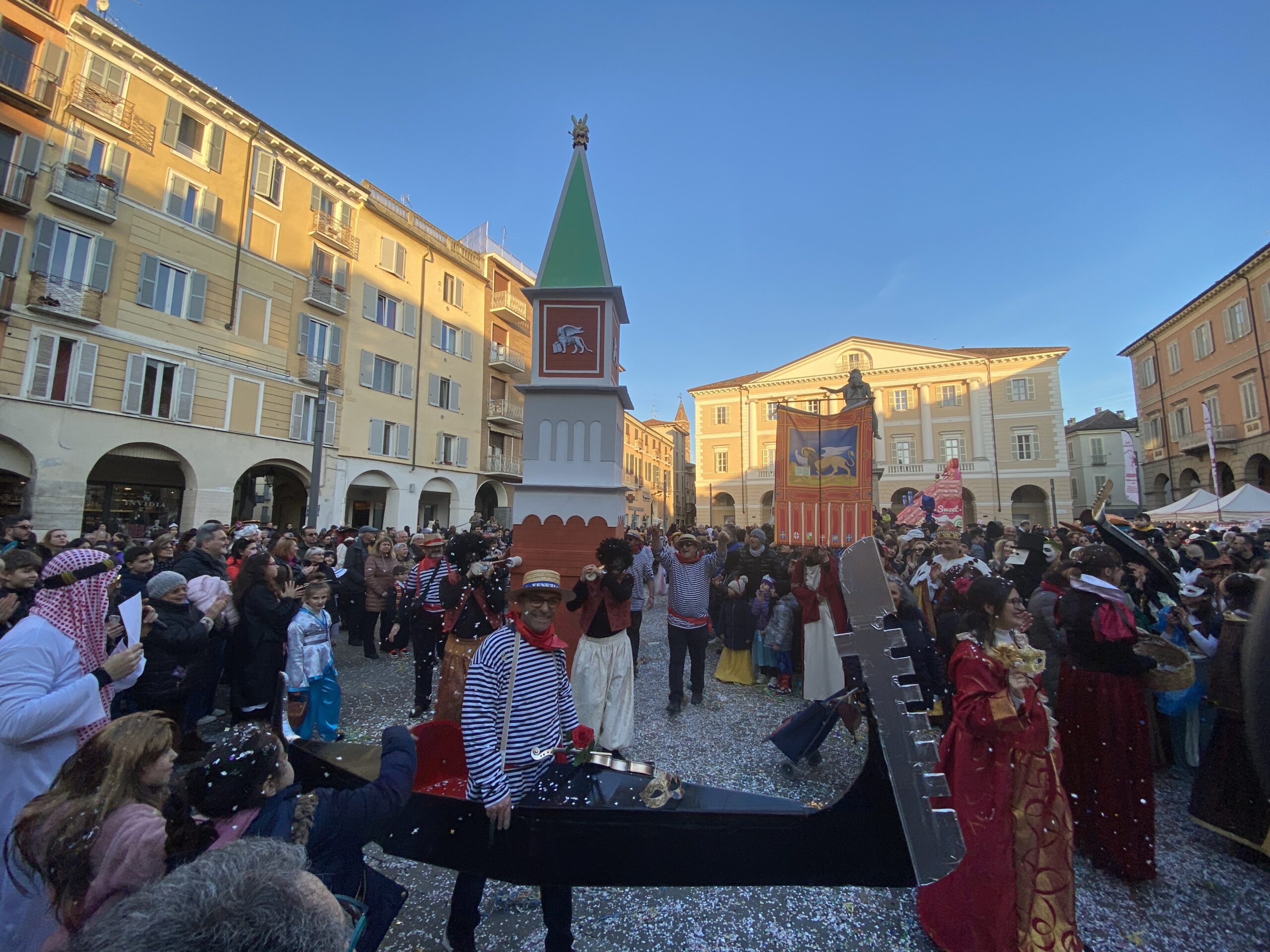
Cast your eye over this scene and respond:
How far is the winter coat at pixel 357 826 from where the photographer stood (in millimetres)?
1607

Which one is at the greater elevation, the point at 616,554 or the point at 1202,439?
the point at 1202,439

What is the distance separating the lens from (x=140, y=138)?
46.7 ft

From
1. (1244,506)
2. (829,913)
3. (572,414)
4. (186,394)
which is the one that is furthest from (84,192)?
(1244,506)

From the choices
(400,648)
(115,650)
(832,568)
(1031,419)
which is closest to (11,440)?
(400,648)

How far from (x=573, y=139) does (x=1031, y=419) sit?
122ft

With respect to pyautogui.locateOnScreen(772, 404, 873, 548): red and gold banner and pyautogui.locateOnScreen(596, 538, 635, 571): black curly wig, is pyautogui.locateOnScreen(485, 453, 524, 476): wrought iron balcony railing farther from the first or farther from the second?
pyautogui.locateOnScreen(596, 538, 635, 571): black curly wig

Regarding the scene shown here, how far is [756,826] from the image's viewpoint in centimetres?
186

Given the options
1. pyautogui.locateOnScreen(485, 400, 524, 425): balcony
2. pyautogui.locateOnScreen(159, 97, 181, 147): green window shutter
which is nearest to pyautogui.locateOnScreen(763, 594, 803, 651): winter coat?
pyautogui.locateOnScreen(485, 400, 524, 425): balcony

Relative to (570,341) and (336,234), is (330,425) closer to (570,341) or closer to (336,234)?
(336,234)

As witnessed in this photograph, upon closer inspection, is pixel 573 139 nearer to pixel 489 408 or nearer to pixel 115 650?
pixel 115 650

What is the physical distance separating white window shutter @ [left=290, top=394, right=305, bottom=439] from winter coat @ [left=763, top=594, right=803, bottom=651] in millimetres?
17112

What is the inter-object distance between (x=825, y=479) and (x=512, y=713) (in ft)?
18.4

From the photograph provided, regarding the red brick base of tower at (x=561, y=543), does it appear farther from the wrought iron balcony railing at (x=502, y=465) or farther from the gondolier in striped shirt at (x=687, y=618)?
the wrought iron balcony railing at (x=502, y=465)

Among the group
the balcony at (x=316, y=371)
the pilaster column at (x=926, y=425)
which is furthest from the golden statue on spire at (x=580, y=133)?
the pilaster column at (x=926, y=425)
